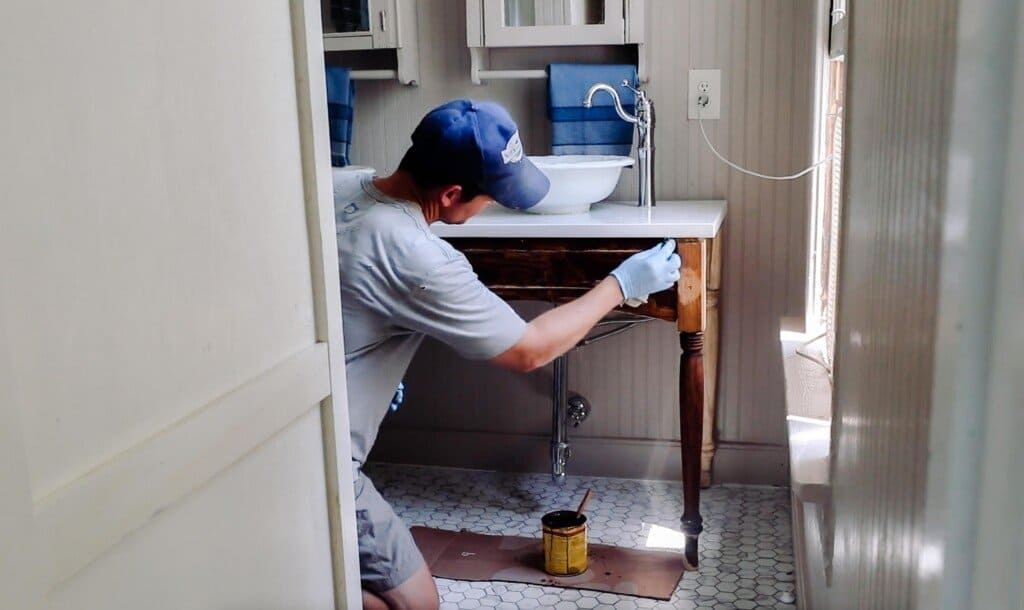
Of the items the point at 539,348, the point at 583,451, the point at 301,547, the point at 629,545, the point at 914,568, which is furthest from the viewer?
the point at 583,451

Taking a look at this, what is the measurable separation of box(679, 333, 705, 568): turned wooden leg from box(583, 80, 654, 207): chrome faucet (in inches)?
16.2

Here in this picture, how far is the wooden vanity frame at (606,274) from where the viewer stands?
200 centimetres

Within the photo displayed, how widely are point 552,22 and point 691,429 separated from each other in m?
1.03

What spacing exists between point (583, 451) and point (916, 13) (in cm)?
224

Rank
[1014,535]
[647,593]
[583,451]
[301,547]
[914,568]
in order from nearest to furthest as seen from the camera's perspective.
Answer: [1014,535], [914,568], [301,547], [647,593], [583,451]

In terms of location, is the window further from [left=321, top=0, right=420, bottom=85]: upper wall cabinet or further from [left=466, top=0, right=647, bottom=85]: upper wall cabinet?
[left=321, top=0, right=420, bottom=85]: upper wall cabinet

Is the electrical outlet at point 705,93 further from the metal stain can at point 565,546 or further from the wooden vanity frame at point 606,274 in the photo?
the metal stain can at point 565,546

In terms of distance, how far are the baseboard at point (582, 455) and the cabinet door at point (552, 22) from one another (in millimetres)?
1038

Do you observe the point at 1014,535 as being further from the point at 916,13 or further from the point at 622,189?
the point at 622,189

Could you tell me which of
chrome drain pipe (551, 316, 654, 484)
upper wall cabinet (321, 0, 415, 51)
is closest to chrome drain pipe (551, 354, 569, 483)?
chrome drain pipe (551, 316, 654, 484)

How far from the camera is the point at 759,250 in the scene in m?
2.41

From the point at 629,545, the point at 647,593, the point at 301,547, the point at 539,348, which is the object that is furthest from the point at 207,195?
the point at 629,545

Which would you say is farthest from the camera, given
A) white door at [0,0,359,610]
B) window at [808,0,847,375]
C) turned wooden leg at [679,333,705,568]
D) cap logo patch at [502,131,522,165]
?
turned wooden leg at [679,333,705,568]

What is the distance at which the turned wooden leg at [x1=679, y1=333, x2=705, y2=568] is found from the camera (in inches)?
82.3
